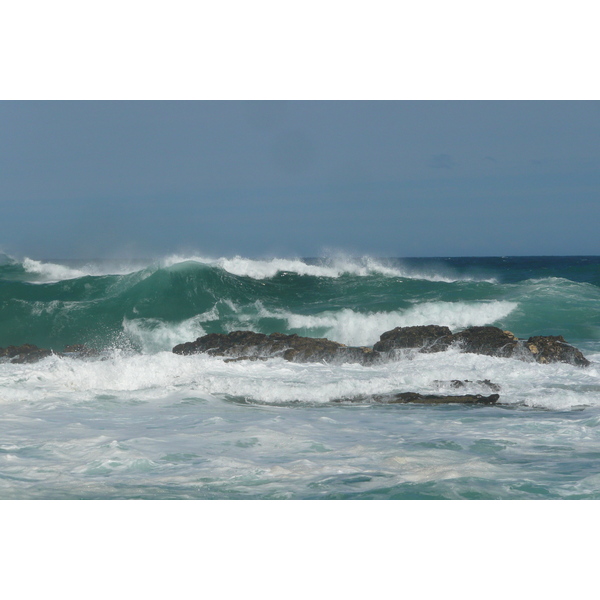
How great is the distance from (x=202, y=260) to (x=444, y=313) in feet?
19.5

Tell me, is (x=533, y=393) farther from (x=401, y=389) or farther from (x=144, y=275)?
(x=144, y=275)

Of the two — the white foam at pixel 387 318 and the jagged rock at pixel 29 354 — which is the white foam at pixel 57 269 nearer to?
the white foam at pixel 387 318

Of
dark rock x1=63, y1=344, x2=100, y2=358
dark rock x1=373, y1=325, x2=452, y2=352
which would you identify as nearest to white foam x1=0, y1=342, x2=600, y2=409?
dark rock x1=373, y1=325, x2=452, y2=352

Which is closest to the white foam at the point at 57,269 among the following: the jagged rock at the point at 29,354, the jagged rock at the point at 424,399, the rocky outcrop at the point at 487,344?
the jagged rock at the point at 29,354

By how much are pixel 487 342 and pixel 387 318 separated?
4.43m

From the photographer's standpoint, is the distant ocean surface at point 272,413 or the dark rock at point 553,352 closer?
the distant ocean surface at point 272,413

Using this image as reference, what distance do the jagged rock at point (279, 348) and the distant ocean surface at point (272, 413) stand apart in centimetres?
28

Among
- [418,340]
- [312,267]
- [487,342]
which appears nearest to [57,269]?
[312,267]

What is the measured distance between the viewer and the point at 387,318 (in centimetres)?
1265

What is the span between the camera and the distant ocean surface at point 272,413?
3.68 m

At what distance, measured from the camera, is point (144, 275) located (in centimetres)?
1385

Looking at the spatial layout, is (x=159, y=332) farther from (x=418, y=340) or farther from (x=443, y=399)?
(x=443, y=399)

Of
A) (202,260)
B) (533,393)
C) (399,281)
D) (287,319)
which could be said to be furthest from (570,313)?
(202,260)

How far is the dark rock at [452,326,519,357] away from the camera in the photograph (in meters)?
8.13
